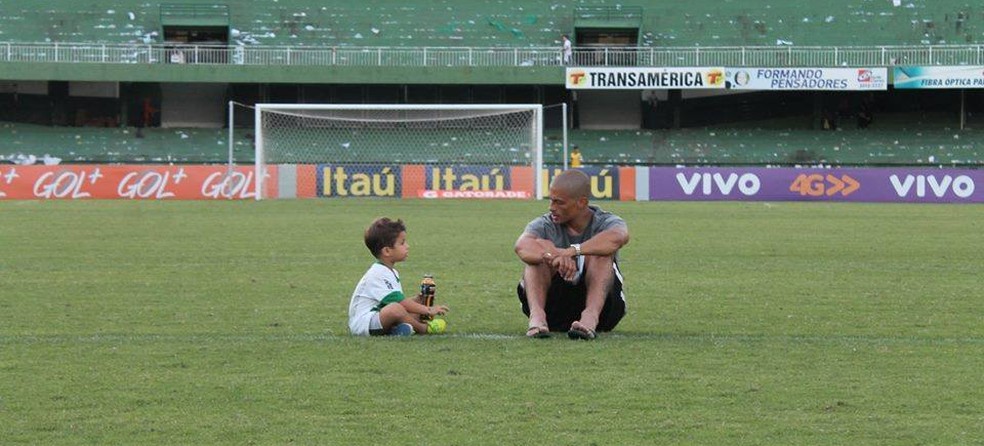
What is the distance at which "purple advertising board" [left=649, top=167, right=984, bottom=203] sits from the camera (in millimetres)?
39875

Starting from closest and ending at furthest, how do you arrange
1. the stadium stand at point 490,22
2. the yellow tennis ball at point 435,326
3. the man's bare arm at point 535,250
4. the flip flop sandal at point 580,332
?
the man's bare arm at point 535,250
the flip flop sandal at point 580,332
the yellow tennis ball at point 435,326
the stadium stand at point 490,22

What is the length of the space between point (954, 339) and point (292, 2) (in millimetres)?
44594

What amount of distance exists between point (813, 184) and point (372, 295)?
107 feet

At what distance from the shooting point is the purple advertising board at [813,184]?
39875mm

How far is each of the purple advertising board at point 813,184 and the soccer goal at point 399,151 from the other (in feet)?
13.5

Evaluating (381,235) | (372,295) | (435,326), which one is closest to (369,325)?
(372,295)

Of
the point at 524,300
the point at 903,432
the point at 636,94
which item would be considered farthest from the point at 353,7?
the point at 903,432

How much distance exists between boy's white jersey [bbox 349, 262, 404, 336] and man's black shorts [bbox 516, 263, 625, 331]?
2.77ft

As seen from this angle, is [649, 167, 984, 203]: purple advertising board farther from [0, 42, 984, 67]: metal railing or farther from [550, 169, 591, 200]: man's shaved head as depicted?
[550, 169, 591, 200]: man's shaved head

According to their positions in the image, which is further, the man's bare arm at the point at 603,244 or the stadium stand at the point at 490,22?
the stadium stand at the point at 490,22

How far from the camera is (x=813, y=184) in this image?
40.3 metres

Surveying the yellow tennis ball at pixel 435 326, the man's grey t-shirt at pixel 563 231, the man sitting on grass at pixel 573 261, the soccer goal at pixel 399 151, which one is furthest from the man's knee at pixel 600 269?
the soccer goal at pixel 399 151

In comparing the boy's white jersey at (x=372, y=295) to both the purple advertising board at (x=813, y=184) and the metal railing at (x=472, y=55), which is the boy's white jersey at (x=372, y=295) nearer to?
the purple advertising board at (x=813, y=184)

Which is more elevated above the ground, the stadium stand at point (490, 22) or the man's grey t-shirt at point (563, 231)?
the stadium stand at point (490, 22)
